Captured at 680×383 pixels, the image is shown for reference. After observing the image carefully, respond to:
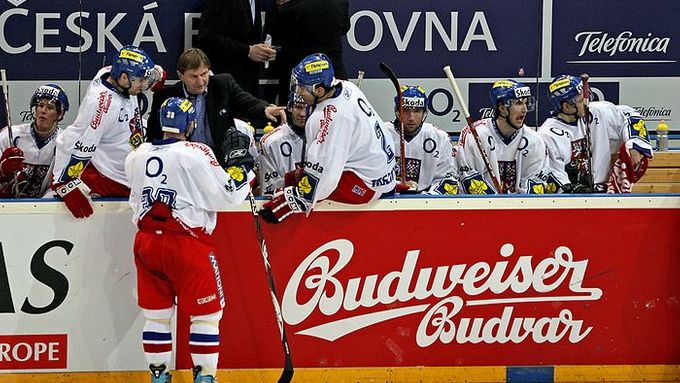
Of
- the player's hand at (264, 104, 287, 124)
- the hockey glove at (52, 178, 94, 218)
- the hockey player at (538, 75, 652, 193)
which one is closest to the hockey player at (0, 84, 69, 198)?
the hockey glove at (52, 178, 94, 218)

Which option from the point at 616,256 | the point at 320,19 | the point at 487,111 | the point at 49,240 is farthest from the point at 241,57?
the point at 616,256

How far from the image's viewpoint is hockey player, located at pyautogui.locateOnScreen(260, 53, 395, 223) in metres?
5.74

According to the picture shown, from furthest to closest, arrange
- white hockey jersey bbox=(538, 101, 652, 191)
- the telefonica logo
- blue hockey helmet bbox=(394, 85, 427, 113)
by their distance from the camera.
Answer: the telefonica logo
white hockey jersey bbox=(538, 101, 652, 191)
blue hockey helmet bbox=(394, 85, 427, 113)

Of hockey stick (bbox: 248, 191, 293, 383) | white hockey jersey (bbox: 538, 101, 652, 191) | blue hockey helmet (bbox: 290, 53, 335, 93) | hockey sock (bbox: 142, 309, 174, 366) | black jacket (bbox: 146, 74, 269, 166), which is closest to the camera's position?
hockey sock (bbox: 142, 309, 174, 366)

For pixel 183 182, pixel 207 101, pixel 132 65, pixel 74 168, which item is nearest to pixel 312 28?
pixel 207 101

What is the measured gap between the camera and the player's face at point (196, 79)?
6.44 m

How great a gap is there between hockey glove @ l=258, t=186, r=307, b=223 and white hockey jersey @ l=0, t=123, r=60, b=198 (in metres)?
1.54

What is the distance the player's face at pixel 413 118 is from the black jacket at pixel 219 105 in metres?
0.88

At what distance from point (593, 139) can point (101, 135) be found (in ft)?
9.62

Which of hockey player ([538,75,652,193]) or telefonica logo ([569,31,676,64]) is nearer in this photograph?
hockey player ([538,75,652,193])

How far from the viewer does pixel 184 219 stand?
5.48 metres

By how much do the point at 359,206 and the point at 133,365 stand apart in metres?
1.29

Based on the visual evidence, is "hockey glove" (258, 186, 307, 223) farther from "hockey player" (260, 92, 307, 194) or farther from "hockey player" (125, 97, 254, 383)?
"hockey player" (260, 92, 307, 194)

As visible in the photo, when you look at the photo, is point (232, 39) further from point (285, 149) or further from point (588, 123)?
point (588, 123)
